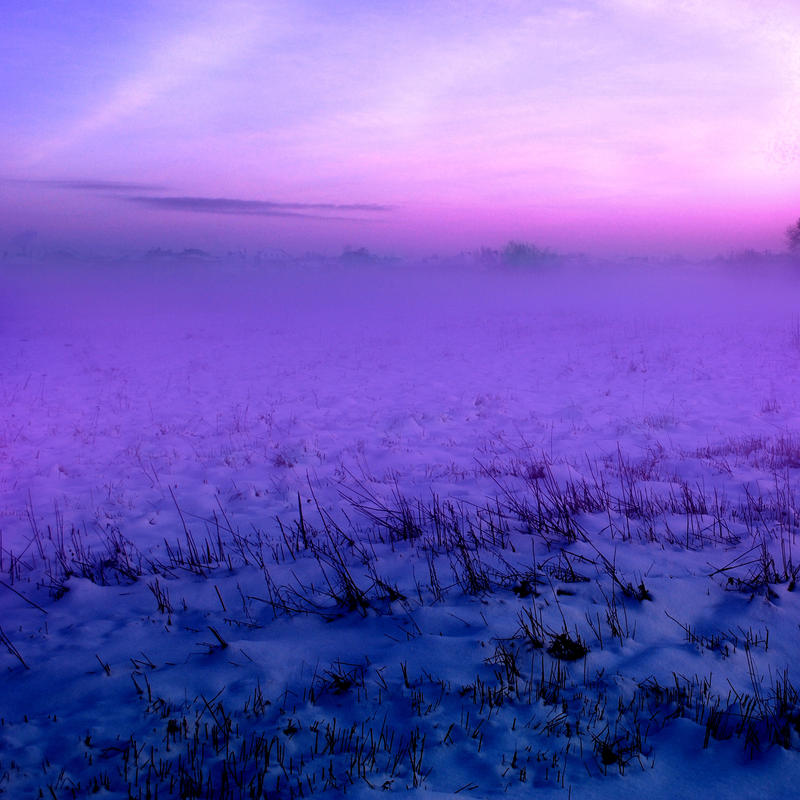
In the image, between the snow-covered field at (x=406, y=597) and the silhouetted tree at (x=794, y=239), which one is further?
the silhouetted tree at (x=794, y=239)

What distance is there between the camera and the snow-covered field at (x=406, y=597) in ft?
8.52

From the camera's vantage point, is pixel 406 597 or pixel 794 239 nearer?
pixel 406 597

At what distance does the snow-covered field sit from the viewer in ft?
8.52

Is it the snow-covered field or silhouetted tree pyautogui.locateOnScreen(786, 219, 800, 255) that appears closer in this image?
the snow-covered field

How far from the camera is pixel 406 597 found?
13.5 ft

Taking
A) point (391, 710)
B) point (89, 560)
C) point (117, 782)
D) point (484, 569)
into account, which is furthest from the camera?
point (89, 560)

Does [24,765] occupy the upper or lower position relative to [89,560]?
upper

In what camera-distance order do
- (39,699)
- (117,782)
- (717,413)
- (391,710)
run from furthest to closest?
1. (717,413)
2. (39,699)
3. (391,710)
4. (117,782)

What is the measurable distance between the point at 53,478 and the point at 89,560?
4.42 m

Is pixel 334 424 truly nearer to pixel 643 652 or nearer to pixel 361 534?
pixel 361 534

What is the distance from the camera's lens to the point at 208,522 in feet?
23.6

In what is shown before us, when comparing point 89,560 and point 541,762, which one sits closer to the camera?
point 541,762

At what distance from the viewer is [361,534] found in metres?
6.04

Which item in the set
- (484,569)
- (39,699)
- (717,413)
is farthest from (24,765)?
(717,413)
